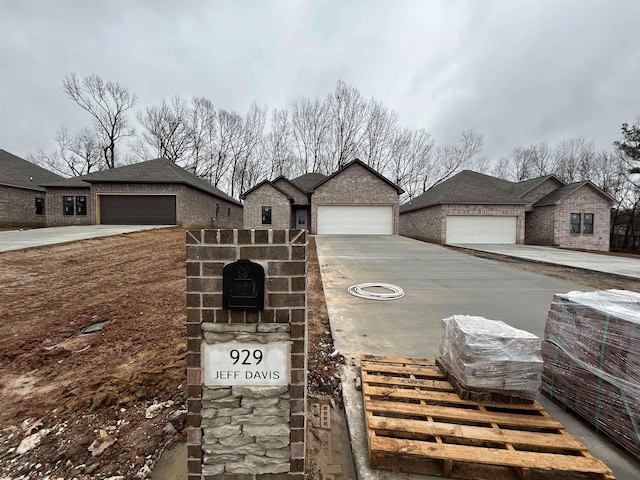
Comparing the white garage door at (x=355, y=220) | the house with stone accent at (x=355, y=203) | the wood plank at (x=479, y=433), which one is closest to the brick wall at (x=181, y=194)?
the house with stone accent at (x=355, y=203)

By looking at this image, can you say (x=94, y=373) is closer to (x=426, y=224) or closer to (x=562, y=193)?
(x=426, y=224)

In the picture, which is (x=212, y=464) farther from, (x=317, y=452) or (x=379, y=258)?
(x=379, y=258)

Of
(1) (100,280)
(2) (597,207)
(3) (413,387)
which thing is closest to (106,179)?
(1) (100,280)

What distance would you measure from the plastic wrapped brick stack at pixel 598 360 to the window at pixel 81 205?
24695 mm

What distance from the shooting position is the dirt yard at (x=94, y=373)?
1914 mm

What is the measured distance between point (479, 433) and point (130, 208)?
20723 millimetres

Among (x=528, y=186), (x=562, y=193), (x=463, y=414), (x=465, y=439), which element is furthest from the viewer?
(x=528, y=186)

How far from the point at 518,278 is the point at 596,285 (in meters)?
1.60

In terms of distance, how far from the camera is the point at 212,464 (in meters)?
1.71

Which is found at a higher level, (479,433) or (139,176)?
(139,176)

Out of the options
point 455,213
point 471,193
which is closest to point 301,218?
point 455,213

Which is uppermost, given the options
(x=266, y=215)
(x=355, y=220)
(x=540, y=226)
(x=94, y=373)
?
(x=266, y=215)

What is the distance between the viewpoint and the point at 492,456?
171 centimetres

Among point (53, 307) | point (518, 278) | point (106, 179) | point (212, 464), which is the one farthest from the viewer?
point (106, 179)
